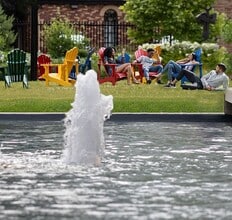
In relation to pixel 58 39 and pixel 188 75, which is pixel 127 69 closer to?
pixel 188 75

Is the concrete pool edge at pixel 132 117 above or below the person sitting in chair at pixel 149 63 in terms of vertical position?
below

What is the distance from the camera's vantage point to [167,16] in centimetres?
4100

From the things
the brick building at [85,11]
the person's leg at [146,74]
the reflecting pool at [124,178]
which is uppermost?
the brick building at [85,11]

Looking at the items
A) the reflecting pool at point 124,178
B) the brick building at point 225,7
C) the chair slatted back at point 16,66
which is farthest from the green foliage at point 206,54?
the reflecting pool at point 124,178

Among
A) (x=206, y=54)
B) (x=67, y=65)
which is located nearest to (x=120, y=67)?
(x=67, y=65)

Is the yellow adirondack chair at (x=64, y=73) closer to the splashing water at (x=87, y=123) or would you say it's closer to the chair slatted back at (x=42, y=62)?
the chair slatted back at (x=42, y=62)

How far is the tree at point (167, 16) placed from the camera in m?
40.6

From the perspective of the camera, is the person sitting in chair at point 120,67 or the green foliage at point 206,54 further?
the green foliage at point 206,54

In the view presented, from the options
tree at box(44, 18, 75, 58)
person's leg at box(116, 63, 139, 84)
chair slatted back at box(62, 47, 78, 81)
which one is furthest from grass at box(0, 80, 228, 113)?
tree at box(44, 18, 75, 58)

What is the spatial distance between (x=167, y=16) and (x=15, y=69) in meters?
11.9

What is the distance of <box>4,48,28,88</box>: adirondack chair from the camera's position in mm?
30016

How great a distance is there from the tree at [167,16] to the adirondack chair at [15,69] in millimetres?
10585

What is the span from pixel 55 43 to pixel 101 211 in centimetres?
3770

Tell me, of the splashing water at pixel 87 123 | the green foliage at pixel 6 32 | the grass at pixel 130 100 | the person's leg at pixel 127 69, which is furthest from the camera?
the green foliage at pixel 6 32
